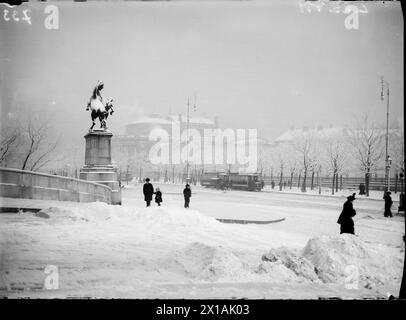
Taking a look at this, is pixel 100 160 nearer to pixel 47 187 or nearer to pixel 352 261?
pixel 47 187

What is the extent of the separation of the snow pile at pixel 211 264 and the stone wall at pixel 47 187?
4.26 meters

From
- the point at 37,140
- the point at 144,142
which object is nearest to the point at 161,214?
the point at 37,140

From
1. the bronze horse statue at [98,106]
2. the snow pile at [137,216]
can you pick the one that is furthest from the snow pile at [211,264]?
the bronze horse statue at [98,106]

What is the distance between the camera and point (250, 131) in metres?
8.22

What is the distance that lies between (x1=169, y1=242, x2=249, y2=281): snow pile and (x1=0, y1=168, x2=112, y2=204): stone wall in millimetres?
4257

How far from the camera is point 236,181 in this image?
1335 inches

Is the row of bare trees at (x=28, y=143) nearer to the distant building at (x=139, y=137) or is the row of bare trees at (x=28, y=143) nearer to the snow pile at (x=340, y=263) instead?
the distant building at (x=139, y=137)

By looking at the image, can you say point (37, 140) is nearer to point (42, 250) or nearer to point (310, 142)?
point (42, 250)

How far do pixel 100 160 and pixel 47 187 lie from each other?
411cm

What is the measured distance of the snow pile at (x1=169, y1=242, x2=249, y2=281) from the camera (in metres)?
5.69

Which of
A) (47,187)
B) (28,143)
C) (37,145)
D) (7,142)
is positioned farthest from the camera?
(47,187)

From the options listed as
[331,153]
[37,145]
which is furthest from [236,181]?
[37,145]

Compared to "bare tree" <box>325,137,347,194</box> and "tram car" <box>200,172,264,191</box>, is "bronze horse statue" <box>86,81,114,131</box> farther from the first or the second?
"tram car" <box>200,172,264,191</box>

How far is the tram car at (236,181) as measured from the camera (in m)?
33.1
